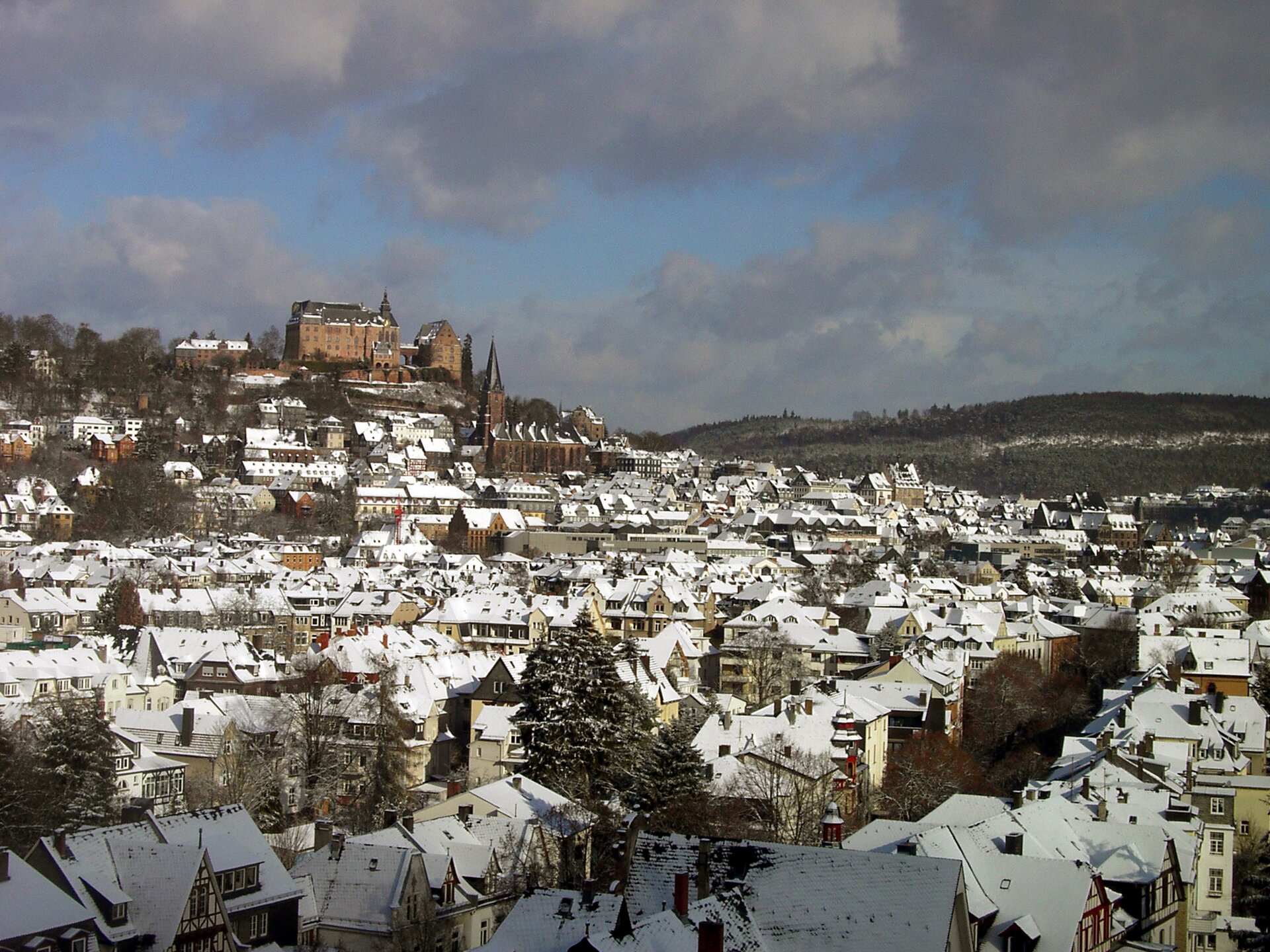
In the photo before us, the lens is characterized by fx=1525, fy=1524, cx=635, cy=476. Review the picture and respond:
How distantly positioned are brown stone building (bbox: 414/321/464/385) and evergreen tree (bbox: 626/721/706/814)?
4823 inches

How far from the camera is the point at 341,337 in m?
150

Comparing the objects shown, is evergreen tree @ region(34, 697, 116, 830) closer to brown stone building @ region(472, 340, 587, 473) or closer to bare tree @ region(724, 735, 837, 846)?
bare tree @ region(724, 735, 837, 846)

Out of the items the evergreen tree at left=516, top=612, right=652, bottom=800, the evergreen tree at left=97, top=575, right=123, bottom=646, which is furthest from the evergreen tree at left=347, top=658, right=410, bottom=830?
the evergreen tree at left=97, top=575, right=123, bottom=646

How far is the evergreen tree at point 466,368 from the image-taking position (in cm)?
15338

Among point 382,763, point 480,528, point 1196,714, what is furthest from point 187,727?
point 480,528

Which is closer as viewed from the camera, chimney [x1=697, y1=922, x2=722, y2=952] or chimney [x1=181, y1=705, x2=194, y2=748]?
chimney [x1=697, y1=922, x2=722, y2=952]

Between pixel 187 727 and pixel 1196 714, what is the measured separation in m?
26.4

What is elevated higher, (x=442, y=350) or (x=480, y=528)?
(x=442, y=350)

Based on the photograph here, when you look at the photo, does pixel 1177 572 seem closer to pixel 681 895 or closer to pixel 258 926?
pixel 258 926

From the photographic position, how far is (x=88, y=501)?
4186 inches

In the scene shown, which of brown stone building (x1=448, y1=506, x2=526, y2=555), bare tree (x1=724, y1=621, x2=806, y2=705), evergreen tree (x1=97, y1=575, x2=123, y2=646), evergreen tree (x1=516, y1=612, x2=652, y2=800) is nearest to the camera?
evergreen tree (x1=516, y1=612, x2=652, y2=800)

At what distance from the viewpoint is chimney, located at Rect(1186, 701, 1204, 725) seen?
3841 centimetres

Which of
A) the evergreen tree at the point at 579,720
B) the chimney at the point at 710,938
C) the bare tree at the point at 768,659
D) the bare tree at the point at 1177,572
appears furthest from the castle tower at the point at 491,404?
the chimney at the point at 710,938

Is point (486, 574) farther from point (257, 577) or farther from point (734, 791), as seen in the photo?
point (734, 791)
